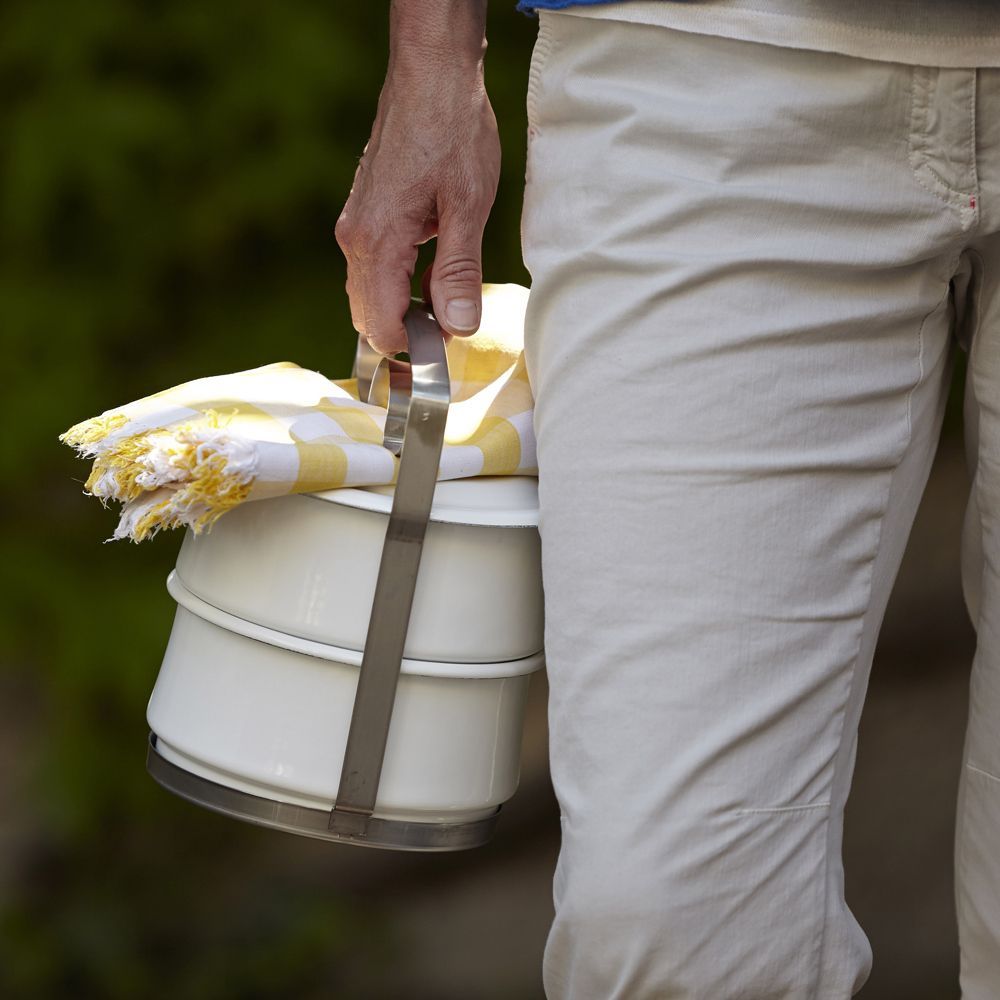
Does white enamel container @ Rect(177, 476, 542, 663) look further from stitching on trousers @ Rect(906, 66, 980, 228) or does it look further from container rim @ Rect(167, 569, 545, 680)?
stitching on trousers @ Rect(906, 66, 980, 228)

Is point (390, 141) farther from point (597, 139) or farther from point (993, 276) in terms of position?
point (993, 276)

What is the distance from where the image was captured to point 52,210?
2010mm

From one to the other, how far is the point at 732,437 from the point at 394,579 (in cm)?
30

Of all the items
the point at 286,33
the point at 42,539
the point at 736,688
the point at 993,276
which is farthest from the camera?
the point at 42,539

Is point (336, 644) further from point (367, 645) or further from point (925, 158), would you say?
point (925, 158)

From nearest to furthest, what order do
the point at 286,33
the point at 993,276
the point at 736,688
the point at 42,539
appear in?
the point at 736,688 < the point at 993,276 < the point at 286,33 < the point at 42,539

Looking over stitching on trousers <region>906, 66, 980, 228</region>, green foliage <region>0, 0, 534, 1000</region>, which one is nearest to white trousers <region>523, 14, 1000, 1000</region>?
stitching on trousers <region>906, 66, 980, 228</region>

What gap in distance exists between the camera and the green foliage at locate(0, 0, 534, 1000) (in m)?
1.98

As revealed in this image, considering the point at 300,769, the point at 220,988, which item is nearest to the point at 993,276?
the point at 300,769

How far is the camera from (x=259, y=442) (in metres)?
1.08

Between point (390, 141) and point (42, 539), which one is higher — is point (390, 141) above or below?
above

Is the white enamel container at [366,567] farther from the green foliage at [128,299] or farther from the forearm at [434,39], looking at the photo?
the green foliage at [128,299]

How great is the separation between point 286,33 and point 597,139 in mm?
991

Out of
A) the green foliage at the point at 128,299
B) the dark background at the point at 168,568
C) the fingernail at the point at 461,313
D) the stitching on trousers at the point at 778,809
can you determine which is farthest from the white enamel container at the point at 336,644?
the green foliage at the point at 128,299
